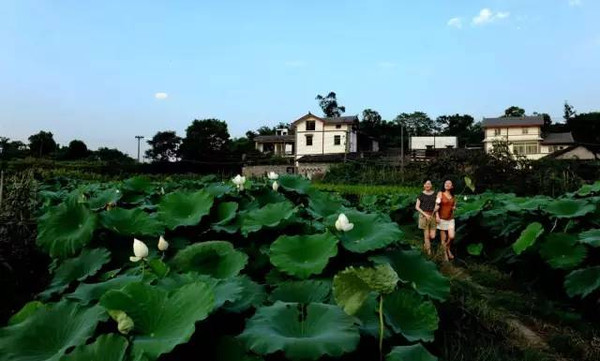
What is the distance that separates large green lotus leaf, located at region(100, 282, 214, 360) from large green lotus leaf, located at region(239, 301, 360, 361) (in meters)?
0.21

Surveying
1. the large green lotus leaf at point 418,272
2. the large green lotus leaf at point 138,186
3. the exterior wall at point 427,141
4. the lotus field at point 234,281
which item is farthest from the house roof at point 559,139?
the large green lotus leaf at point 418,272

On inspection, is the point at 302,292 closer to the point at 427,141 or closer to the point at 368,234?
the point at 368,234

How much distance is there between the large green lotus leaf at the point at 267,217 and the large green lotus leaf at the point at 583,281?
2980mm

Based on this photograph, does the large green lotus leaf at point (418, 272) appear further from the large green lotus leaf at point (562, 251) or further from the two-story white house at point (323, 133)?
the two-story white house at point (323, 133)

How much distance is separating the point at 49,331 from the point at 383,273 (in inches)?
49.4

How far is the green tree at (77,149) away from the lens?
183 feet

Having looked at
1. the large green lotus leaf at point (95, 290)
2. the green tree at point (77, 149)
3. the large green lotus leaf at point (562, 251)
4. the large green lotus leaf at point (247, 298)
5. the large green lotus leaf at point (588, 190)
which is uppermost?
the green tree at point (77, 149)

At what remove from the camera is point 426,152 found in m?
38.6

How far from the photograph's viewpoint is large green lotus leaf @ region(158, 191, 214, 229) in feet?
11.3

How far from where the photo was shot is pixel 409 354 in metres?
1.88

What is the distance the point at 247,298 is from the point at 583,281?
3.81 meters

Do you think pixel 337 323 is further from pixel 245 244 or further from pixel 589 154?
pixel 589 154

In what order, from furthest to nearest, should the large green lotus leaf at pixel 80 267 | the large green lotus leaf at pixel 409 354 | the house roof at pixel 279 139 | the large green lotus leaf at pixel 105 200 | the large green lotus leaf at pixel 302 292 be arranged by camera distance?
the house roof at pixel 279 139 → the large green lotus leaf at pixel 105 200 → the large green lotus leaf at pixel 80 267 → the large green lotus leaf at pixel 302 292 → the large green lotus leaf at pixel 409 354

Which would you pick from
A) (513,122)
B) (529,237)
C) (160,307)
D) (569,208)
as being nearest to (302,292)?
(160,307)
